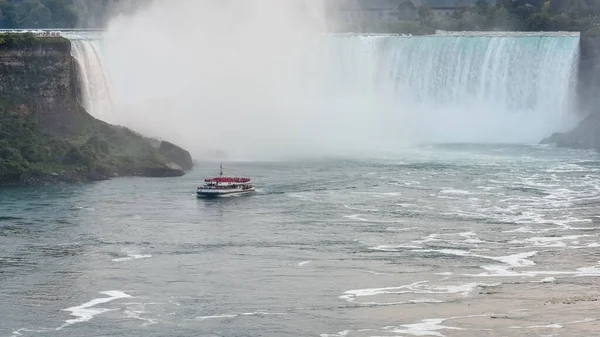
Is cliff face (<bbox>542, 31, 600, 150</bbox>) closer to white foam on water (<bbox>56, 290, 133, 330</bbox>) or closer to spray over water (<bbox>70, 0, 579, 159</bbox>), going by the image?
spray over water (<bbox>70, 0, 579, 159</bbox>)

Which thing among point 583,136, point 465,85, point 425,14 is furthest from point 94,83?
point 425,14

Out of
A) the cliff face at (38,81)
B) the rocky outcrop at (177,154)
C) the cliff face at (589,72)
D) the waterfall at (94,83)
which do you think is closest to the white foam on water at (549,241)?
the rocky outcrop at (177,154)

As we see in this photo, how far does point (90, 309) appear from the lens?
118 ft

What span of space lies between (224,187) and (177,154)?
7112 mm

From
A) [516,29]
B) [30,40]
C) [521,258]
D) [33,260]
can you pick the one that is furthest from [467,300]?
[516,29]

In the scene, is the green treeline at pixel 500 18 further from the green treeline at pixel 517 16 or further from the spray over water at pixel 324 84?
the spray over water at pixel 324 84

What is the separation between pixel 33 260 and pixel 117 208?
8385 mm

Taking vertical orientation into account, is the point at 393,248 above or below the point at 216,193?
below

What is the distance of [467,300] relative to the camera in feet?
119

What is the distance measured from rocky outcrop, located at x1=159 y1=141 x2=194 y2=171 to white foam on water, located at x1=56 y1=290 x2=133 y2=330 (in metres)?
22.0

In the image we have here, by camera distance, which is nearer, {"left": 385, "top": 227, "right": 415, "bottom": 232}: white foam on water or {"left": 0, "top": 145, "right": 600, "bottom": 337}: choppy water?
{"left": 0, "top": 145, "right": 600, "bottom": 337}: choppy water

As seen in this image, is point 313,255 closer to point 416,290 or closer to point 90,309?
point 416,290

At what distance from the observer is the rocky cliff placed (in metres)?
56.5

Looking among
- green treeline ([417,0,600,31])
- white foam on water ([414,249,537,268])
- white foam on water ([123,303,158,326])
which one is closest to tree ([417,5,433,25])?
green treeline ([417,0,600,31])
